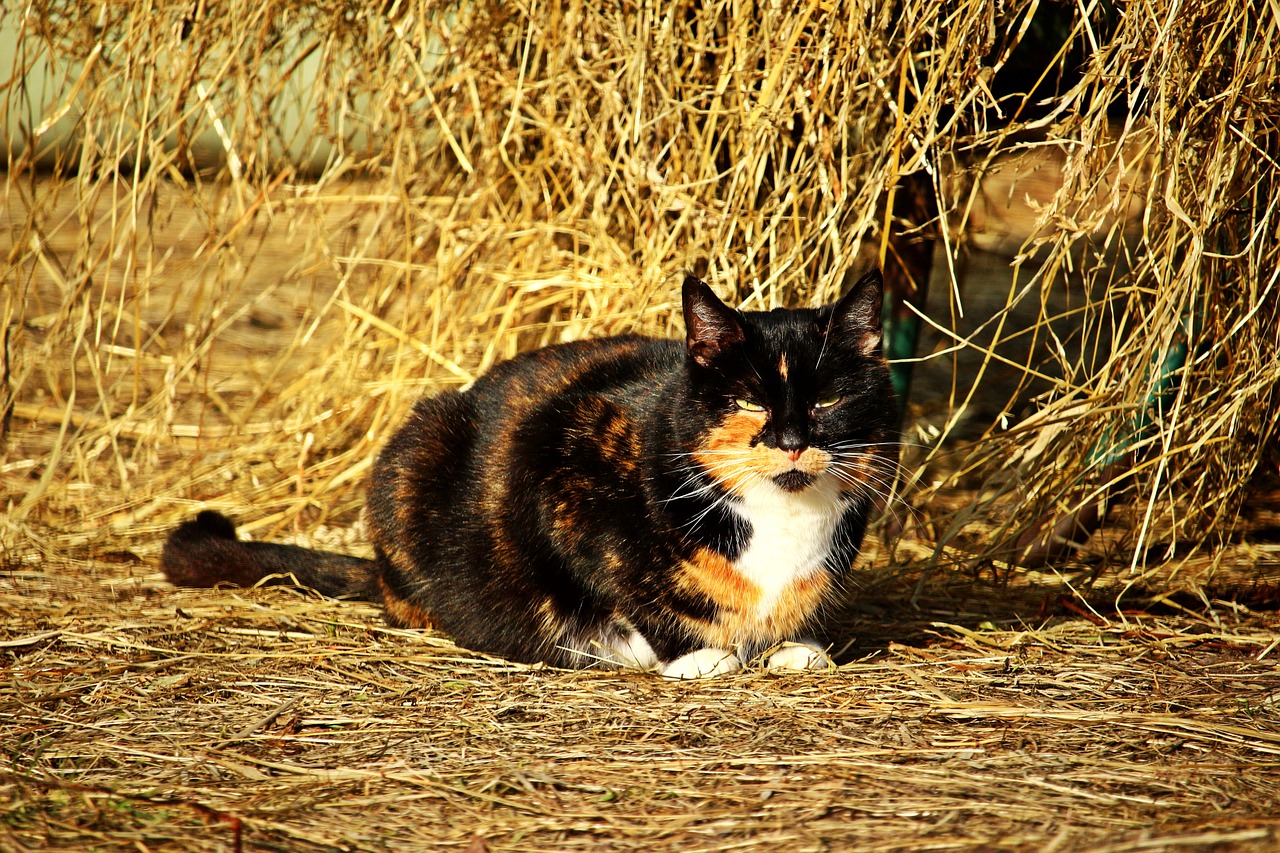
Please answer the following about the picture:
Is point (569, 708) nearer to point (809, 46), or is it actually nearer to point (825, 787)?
point (825, 787)

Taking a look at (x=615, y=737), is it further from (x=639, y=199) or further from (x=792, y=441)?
(x=639, y=199)

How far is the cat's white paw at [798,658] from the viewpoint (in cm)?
241

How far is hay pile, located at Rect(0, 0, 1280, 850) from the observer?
182 cm

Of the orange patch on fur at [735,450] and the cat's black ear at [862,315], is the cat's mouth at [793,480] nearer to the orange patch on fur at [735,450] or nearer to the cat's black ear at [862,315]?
the orange patch on fur at [735,450]

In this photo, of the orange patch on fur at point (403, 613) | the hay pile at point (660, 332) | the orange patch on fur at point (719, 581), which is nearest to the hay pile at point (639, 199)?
the hay pile at point (660, 332)

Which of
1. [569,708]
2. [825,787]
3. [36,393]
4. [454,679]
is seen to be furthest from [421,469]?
Answer: [36,393]

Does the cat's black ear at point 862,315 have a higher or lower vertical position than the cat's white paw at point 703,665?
higher

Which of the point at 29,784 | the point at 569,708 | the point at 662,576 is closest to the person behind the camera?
the point at 29,784

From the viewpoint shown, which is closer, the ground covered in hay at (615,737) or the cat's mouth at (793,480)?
the ground covered in hay at (615,737)

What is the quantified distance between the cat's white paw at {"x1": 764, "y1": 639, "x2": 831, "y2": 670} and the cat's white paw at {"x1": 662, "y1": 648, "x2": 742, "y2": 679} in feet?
0.27

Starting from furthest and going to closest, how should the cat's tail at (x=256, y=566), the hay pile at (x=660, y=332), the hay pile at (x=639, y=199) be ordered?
the cat's tail at (x=256, y=566)
the hay pile at (x=639, y=199)
the hay pile at (x=660, y=332)

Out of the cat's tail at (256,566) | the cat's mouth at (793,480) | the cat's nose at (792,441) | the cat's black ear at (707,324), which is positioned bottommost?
the cat's tail at (256,566)

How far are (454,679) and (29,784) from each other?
0.80 meters

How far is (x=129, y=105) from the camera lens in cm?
335
